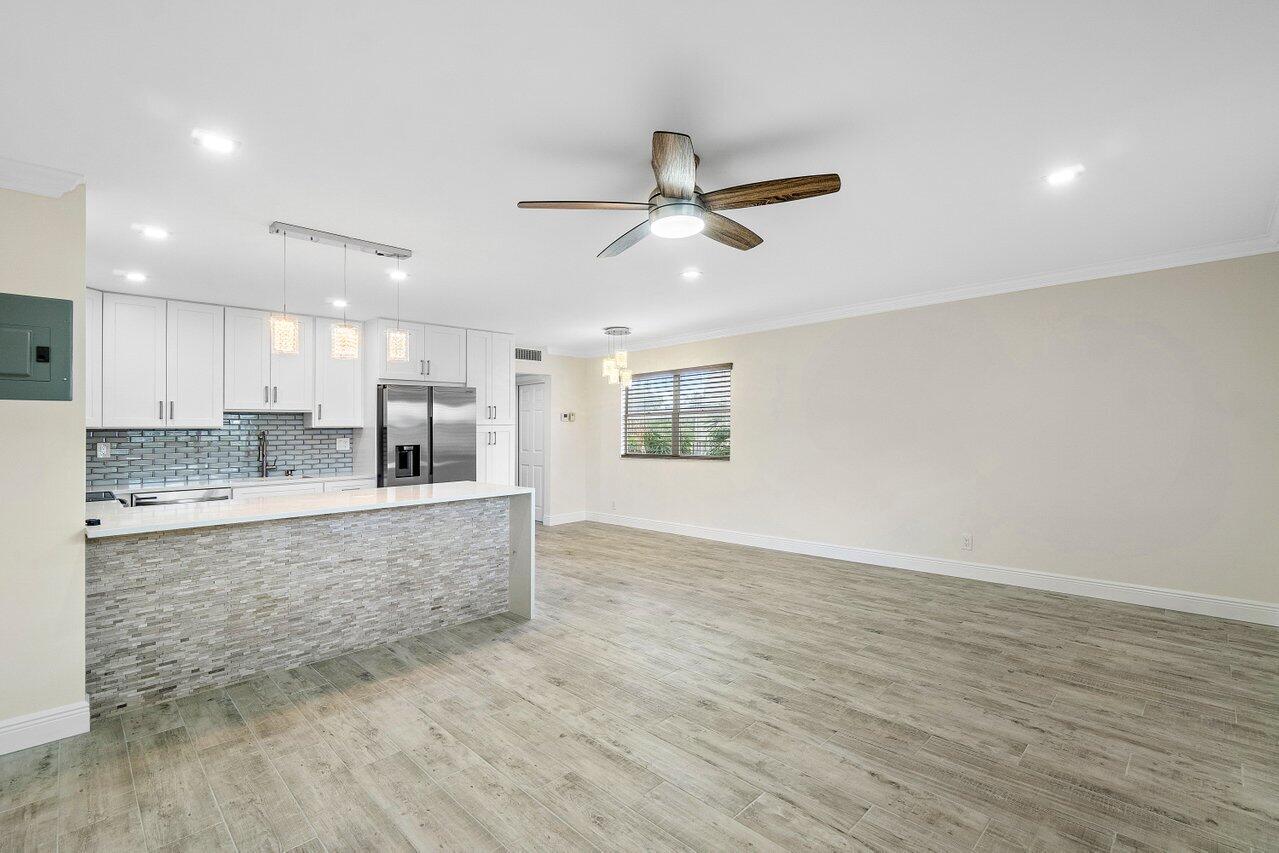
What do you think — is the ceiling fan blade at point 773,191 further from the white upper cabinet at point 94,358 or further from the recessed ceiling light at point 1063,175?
the white upper cabinet at point 94,358

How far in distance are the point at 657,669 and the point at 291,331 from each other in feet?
9.17

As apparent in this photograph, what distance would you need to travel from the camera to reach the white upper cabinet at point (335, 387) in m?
5.75

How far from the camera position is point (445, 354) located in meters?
6.32

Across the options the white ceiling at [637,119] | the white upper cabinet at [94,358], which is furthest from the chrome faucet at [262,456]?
the white ceiling at [637,119]

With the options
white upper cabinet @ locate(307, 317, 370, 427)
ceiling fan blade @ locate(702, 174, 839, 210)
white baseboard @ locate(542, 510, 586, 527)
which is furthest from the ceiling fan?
white baseboard @ locate(542, 510, 586, 527)

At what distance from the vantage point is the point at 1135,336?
4.24m

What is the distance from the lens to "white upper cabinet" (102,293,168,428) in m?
4.64

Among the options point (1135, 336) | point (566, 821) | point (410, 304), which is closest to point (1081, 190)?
point (1135, 336)

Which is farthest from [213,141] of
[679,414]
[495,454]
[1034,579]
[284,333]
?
[1034,579]

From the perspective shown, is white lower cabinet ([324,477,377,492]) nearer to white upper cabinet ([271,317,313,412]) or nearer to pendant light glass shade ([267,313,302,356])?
white upper cabinet ([271,317,313,412])

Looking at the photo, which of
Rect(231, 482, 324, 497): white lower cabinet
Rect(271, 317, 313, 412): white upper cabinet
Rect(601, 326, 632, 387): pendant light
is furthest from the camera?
Rect(601, 326, 632, 387): pendant light

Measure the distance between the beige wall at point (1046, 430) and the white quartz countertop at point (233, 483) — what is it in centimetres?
434

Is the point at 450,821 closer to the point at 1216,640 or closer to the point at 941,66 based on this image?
the point at 941,66

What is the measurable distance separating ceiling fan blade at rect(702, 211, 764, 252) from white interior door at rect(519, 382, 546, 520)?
5637mm
